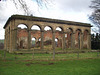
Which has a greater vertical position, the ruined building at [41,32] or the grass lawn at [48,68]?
the ruined building at [41,32]

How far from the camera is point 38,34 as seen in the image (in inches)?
1291

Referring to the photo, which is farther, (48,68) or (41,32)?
(41,32)

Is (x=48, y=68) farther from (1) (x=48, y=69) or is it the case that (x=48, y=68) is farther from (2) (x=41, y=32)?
(2) (x=41, y=32)

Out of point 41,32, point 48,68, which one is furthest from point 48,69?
point 41,32

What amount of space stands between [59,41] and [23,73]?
94.8ft

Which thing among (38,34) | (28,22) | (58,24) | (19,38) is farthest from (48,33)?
(28,22)

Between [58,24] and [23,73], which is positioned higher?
[58,24]

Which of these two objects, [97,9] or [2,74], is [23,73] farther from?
[97,9]

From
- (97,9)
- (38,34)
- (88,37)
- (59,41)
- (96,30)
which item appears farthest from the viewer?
(59,41)

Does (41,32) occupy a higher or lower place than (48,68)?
higher

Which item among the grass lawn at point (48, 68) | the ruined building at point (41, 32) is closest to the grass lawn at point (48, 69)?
the grass lawn at point (48, 68)

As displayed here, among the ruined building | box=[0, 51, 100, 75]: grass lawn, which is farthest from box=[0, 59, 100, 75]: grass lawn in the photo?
the ruined building

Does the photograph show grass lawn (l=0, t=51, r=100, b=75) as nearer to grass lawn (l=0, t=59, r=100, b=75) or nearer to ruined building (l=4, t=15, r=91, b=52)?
grass lawn (l=0, t=59, r=100, b=75)

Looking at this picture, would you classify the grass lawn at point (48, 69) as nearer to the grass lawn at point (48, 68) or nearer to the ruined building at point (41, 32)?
the grass lawn at point (48, 68)
